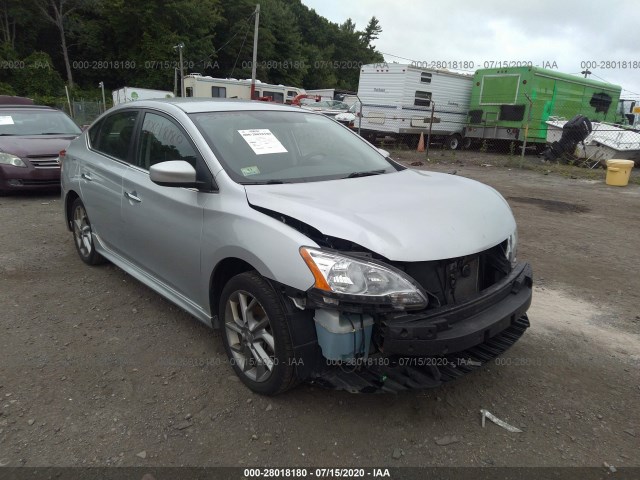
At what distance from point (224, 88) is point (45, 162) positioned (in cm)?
2000

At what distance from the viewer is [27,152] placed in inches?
299

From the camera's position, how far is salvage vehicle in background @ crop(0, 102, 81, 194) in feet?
24.6

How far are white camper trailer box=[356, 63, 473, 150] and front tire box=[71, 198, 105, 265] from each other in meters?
14.5

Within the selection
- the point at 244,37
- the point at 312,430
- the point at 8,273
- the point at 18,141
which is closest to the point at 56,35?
the point at 244,37

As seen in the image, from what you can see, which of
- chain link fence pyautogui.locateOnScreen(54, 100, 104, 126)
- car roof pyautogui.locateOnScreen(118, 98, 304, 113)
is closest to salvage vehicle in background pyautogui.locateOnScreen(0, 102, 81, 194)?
car roof pyautogui.locateOnScreen(118, 98, 304, 113)

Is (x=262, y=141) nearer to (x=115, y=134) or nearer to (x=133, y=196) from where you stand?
(x=133, y=196)

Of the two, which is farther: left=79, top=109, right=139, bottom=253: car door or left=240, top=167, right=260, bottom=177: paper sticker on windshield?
left=79, top=109, right=139, bottom=253: car door

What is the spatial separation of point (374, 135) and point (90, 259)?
51.3 ft

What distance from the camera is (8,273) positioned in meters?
4.55

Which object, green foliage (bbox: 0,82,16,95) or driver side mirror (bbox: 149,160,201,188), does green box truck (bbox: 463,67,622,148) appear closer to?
driver side mirror (bbox: 149,160,201,188)

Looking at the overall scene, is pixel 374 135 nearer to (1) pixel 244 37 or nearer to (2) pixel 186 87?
(2) pixel 186 87

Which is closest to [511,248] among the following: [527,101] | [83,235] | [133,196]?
[133,196]

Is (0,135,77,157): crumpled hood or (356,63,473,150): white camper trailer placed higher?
(356,63,473,150): white camper trailer

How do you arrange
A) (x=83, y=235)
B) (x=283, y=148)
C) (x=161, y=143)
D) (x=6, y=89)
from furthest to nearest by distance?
(x=6, y=89), (x=83, y=235), (x=161, y=143), (x=283, y=148)
